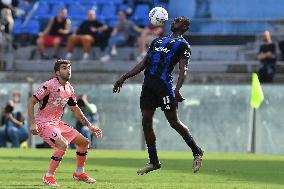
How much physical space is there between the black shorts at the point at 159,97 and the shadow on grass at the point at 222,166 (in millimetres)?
1263

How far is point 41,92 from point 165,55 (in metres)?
2.08

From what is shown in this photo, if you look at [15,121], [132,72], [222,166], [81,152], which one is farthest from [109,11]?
[81,152]

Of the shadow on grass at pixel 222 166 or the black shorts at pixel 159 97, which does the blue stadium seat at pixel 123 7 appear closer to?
the shadow on grass at pixel 222 166

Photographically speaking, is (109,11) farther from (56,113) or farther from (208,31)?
(56,113)

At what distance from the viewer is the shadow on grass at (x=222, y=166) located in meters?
14.4

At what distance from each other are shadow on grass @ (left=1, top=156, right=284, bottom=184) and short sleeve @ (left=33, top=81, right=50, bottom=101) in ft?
9.56

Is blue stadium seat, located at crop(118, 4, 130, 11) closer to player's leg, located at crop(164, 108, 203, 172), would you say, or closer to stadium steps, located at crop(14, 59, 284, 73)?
stadium steps, located at crop(14, 59, 284, 73)

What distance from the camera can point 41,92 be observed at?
483 inches

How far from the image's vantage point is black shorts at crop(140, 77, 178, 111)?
13648 millimetres

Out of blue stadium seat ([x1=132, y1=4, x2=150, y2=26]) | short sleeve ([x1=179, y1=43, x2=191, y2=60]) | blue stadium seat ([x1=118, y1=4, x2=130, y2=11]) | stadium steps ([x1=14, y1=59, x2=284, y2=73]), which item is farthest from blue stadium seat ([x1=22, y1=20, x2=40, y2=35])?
short sleeve ([x1=179, y1=43, x2=191, y2=60])

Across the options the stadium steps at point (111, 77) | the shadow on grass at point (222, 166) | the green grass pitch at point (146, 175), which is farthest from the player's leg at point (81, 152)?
the stadium steps at point (111, 77)

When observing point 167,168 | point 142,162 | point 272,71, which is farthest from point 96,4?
point 167,168

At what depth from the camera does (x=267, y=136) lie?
25953mm

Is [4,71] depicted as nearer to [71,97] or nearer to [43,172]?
[43,172]
